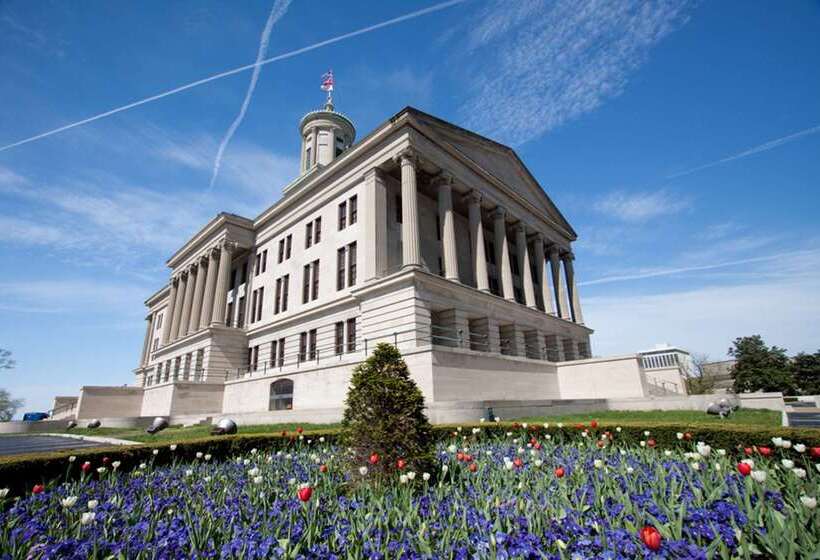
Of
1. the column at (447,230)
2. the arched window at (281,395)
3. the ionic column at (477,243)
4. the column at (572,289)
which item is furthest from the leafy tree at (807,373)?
the arched window at (281,395)

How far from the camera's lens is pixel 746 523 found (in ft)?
11.8

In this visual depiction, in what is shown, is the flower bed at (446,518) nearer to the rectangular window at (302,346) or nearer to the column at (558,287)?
the rectangular window at (302,346)

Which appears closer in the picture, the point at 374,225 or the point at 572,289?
the point at 374,225

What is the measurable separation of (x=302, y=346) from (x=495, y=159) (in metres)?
25.9

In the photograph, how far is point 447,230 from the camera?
1112 inches

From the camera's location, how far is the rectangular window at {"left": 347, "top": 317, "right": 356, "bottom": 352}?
89.4 ft

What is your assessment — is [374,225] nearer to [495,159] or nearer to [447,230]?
[447,230]

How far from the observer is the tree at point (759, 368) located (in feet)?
156

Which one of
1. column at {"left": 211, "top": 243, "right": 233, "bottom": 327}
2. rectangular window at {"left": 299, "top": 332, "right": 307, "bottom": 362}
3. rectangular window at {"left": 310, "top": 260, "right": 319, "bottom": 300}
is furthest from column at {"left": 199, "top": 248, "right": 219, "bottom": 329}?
rectangular window at {"left": 310, "top": 260, "right": 319, "bottom": 300}

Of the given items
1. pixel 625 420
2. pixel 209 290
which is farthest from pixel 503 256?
pixel 209 290

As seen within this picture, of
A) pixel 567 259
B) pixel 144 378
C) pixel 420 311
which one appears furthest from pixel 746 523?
pixel 144 378

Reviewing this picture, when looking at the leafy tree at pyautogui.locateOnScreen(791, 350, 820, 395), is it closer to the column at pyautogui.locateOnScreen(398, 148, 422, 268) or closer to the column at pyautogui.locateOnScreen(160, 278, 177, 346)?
the column at pyautogui.locateOnScreen(398, 148, 422, 268)

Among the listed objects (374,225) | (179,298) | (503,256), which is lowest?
(503,256)

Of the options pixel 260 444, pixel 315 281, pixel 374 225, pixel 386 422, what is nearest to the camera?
pixel 386 422
